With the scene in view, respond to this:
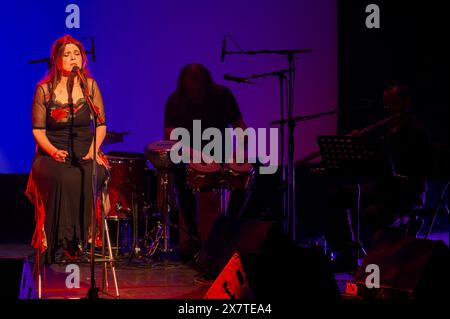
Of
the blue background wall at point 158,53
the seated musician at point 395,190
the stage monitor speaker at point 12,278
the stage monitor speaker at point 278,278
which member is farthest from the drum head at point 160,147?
the stage monitor speaker at point 12,278

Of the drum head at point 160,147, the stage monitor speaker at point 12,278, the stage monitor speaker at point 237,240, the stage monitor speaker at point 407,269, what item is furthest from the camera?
the drum head at point 160,147

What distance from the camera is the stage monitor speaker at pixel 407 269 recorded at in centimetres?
363

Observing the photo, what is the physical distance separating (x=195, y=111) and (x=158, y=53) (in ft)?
4.71

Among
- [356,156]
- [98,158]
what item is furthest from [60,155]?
[356,156]

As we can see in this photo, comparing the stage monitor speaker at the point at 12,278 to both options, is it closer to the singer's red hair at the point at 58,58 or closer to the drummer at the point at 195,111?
the singer's red hair at the point at 58,58

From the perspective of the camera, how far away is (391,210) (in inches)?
240

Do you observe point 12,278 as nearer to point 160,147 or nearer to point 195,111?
point 160,147

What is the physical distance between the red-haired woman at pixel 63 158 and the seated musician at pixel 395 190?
2.29m

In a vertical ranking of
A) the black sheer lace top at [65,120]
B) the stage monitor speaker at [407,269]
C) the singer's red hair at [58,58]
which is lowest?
the stage monitor speaker at [407,269]

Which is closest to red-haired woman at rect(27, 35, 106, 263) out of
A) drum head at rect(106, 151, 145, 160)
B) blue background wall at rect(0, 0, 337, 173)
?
drum head at rect(106, 151, 145, 160)

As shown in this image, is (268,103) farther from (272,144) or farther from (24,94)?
(24,94)

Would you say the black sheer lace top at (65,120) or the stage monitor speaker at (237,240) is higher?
the black sheer lace top at (65,120)

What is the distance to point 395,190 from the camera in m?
6.05

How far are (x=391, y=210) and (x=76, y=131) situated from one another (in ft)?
8.72
